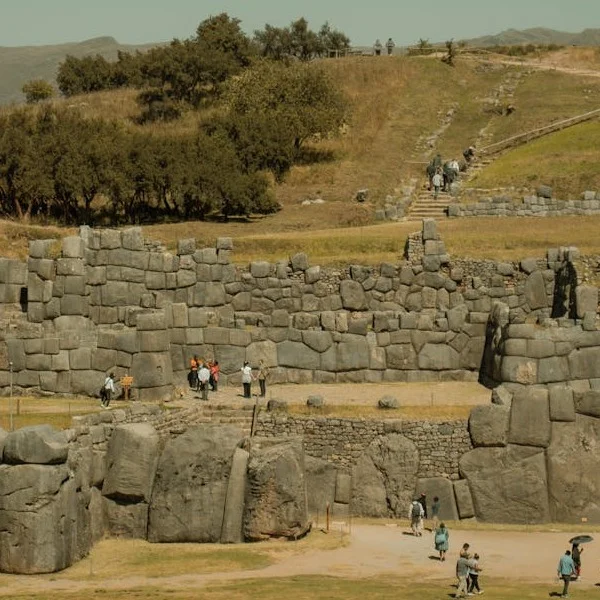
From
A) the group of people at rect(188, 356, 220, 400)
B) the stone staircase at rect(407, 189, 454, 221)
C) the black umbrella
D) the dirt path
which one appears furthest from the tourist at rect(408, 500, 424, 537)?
the stone staircase at rect(407, 189, 454, 221)

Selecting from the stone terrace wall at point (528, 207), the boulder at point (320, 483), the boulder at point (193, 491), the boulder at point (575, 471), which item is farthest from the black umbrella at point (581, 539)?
the stone terrace wall at point (528, 207)

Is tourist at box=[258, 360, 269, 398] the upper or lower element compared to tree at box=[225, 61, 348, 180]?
lower

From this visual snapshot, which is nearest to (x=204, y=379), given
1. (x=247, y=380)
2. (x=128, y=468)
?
(x=247, y=380)

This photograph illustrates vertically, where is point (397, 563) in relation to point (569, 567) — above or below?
below

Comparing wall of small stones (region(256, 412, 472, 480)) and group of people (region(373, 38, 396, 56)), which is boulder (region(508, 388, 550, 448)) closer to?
wall of small stones (region(256, 412, 472, 480))

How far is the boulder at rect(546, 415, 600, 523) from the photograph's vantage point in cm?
4506

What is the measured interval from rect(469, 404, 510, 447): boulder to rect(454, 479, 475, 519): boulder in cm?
106

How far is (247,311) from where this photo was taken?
5319 centimetres

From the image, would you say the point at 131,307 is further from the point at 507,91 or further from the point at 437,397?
the point at 507,91

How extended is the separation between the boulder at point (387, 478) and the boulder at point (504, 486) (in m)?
1.28

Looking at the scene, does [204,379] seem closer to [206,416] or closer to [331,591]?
[206,416]

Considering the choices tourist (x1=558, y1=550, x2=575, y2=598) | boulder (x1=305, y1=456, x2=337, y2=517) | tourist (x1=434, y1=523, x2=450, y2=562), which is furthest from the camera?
boulder (x1=305, y1=456, x2=337, y2=517)

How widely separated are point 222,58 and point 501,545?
189 ft

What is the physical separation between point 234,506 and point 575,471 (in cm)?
874
